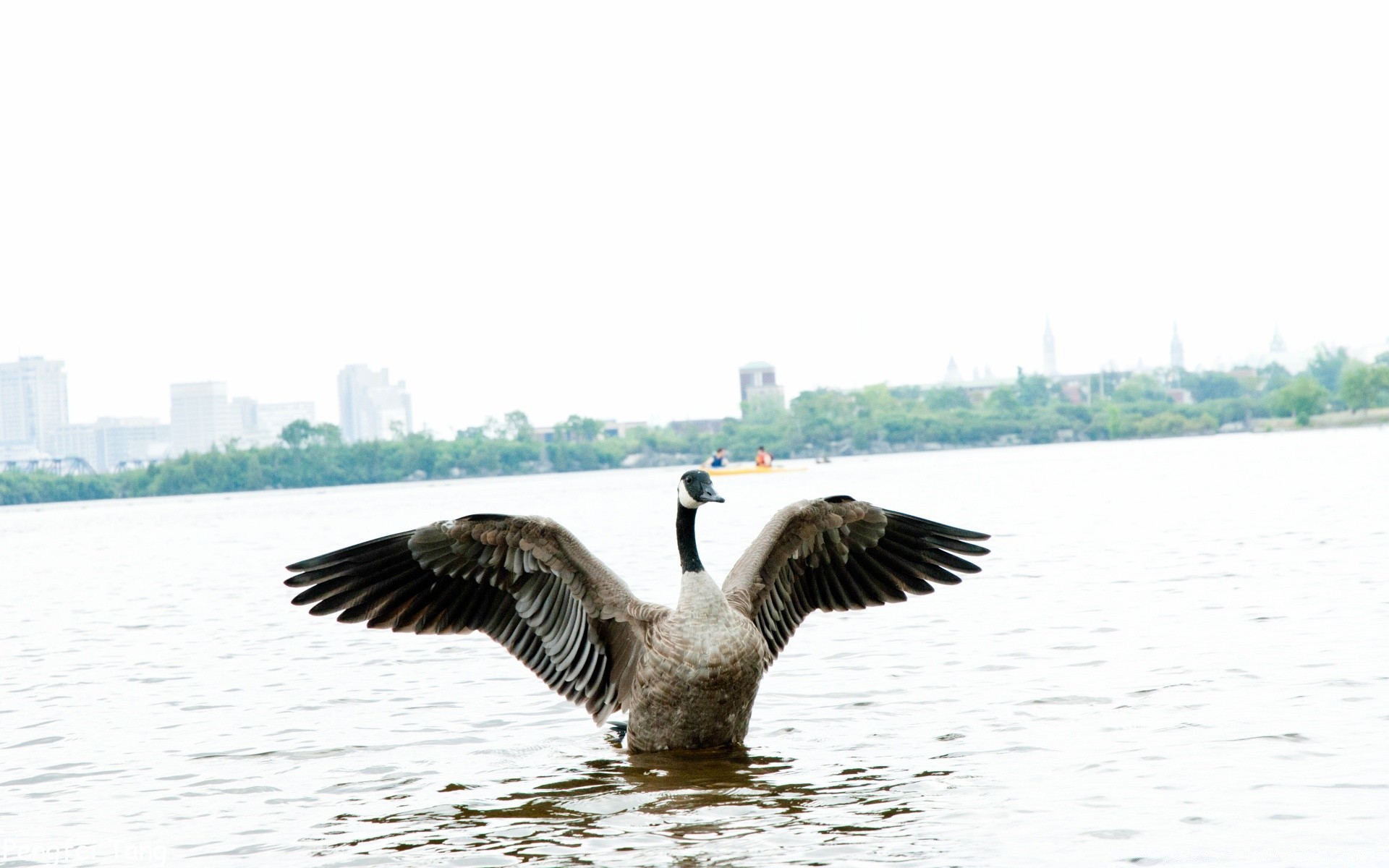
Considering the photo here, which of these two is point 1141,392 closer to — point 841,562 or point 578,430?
point 578,430

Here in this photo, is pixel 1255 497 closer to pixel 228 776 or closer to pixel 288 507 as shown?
pixel 228 776

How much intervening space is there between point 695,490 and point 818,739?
2.14 m

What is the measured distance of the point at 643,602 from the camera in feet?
29.5

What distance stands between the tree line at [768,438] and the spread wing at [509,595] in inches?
5653

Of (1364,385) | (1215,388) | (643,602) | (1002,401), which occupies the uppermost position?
(1215,388)

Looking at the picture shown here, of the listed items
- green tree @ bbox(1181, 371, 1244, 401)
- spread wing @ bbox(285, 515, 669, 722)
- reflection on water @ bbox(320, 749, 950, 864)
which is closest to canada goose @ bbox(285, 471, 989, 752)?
spread wing @ bbox(285, 515, 669, 722)

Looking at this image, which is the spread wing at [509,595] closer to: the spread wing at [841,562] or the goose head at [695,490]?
the goose head at [695,490]

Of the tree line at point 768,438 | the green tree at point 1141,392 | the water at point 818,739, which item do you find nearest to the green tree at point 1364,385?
the tree line at point 768,438

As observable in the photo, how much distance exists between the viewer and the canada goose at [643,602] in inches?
350

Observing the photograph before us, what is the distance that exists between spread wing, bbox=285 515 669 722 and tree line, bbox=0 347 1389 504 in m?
144

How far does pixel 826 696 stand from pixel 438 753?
330cm

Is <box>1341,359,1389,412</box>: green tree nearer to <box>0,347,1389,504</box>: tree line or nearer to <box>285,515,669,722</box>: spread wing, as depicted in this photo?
<box>0,347,1389,504</box>: tree line

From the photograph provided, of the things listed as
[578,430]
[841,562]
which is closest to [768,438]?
[578,430]

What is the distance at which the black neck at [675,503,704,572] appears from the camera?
9.05m
